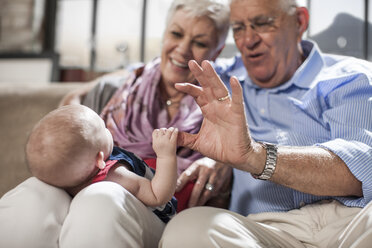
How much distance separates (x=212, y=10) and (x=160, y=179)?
845 mm

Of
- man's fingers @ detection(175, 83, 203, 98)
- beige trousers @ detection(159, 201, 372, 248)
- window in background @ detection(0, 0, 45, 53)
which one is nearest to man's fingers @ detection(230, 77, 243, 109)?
man's fingers @ detection(175, 83, 203, 98)

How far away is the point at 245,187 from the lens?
132cm

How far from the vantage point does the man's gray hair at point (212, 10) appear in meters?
1.50

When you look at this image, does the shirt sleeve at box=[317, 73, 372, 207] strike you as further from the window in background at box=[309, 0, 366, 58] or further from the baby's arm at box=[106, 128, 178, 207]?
the window in background at box=[309, 0, 366, 58]

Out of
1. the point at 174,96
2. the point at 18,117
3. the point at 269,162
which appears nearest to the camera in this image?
the point at 269,162

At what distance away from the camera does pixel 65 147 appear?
0.91m

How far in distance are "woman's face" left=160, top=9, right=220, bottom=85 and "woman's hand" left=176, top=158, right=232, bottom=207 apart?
43cm

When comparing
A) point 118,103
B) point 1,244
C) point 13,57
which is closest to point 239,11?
point 118,103

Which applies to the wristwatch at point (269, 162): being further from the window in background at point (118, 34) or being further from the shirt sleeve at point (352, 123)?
the window in background at point (118, 34)

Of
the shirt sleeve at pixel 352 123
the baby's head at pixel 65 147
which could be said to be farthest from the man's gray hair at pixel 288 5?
the baby's head at pixel 65 147

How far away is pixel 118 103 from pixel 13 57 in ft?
10.5

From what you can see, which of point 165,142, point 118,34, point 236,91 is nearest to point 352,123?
point 236,91

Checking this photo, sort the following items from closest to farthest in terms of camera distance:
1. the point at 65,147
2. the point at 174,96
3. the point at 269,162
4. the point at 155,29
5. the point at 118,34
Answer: the point at 65,147, the point at 269,162, the point at 174,96, the point at 155,29, the point at 118,34

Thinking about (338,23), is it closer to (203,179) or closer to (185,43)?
(185,43)
